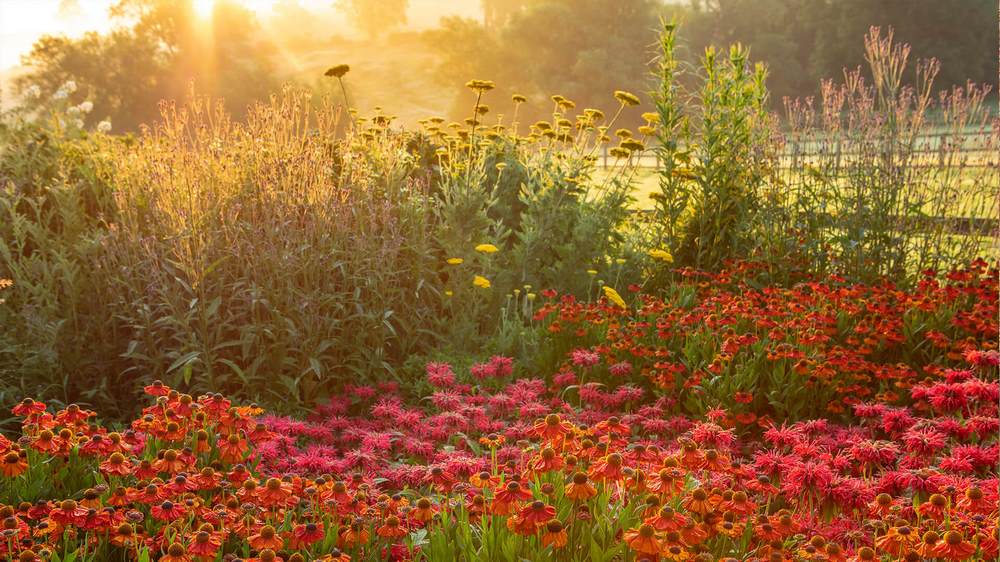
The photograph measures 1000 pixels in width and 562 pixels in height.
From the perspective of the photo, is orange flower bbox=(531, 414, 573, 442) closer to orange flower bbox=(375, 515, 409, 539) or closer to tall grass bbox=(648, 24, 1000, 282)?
orange flower bbox=(375, 515, 409, 539)

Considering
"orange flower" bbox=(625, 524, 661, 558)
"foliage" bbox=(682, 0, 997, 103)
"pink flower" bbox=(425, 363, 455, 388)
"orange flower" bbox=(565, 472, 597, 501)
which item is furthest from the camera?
"foliage" bbox=(682, 0, 997, 103)

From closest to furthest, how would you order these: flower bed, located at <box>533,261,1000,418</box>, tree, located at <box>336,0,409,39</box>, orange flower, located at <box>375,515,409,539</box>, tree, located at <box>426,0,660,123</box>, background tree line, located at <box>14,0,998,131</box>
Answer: orange flower, located at <box>375,515,409,539</box> → flower bed, located at <box>533,261,1000,418</box> → background tree line, located at <box>14,0,998,131</box> → tree, located at <box>426,0,660,123</box> → tree, located at <box>336,0,409,39</box>

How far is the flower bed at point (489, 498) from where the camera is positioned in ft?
6.95

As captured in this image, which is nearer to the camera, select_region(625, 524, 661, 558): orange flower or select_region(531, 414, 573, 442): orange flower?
select_region(625, 524, 661, 558): orange flower

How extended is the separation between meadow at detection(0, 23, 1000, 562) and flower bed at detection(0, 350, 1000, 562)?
0.05 ft

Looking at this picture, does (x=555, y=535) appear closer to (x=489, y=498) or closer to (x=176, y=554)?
(x=489, y=498)

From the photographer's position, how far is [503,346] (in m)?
5.25

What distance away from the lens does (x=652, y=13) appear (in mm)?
32625

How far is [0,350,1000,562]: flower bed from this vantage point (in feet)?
6.95

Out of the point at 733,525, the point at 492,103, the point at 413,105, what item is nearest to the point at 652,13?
the point at 492,103

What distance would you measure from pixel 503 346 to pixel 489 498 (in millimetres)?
2893

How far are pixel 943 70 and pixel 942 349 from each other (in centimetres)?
2941

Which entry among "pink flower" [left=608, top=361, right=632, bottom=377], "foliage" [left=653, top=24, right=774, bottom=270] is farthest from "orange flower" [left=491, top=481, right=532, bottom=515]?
"foliage" [left=653, top=24, right=774, bottom=270]

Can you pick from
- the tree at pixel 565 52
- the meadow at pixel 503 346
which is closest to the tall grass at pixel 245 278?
the meadow at pixel 503 346
